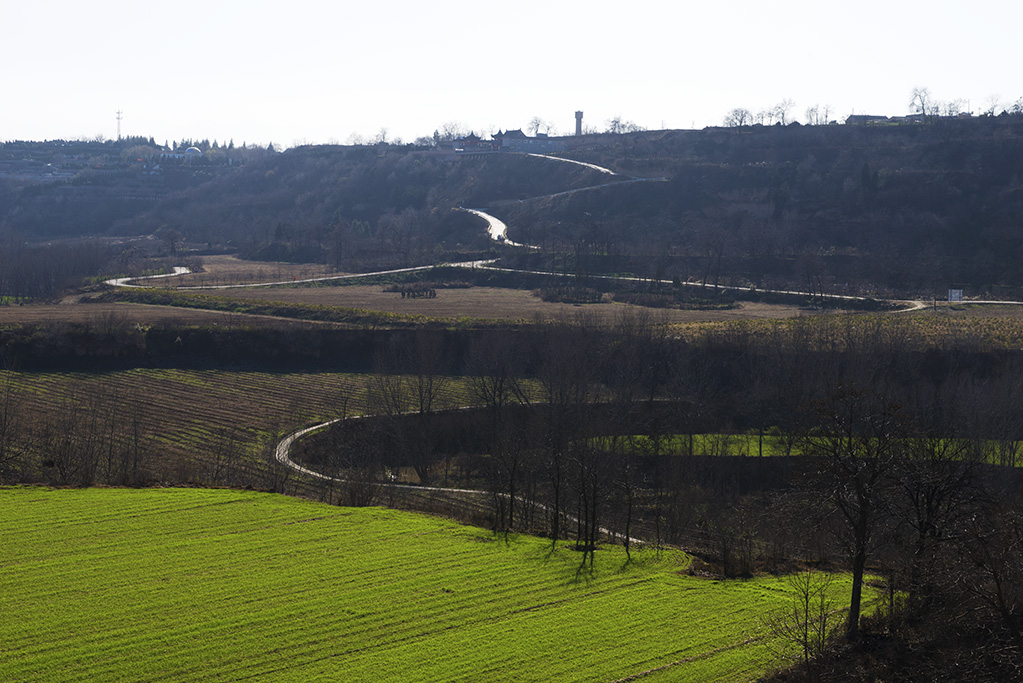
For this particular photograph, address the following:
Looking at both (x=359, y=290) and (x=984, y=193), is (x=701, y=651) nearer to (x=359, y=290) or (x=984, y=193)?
(x=359, y=290)

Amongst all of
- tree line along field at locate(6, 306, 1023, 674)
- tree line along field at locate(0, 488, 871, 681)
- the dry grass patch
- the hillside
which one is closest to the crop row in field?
tree line along field at locate(6, 306, 1023, 674)

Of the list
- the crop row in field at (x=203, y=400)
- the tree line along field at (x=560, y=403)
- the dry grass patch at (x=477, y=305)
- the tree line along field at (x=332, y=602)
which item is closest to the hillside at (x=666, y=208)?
the dry grass patch at (x=477, y=305)

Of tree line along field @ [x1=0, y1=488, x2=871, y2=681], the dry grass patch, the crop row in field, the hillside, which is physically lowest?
the crop row in field

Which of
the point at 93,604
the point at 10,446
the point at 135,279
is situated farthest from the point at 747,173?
the point at 93,604

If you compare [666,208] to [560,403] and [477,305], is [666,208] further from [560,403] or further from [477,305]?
[560,403]

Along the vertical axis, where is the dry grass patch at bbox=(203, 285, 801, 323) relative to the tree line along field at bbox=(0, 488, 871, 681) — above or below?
above

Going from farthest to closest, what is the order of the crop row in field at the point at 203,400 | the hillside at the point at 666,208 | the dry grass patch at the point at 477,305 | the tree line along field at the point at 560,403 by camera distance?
1. the hillside at the point at 666,208
2. the dry grass patch at the point at 477,305
3. the crop row in field at the point at 203,400
4. the tree line along field at the point at 560,403

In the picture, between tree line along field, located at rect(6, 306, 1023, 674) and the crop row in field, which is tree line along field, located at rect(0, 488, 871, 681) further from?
the crop row in field

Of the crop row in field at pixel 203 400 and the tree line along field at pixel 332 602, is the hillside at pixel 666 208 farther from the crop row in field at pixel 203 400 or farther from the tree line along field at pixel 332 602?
the tree line along field at pixel 332 602

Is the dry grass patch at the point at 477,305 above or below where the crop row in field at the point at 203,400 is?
above
